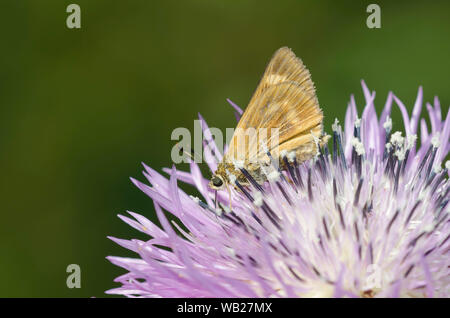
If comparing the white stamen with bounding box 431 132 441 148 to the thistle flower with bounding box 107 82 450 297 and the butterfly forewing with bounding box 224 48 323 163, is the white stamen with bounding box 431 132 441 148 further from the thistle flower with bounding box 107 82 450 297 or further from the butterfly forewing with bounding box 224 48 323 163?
the butterfly forewing with bounding box 224 48 323 163

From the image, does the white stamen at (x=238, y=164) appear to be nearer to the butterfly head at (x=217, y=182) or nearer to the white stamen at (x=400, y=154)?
the butterfly head at (x=217, y=182)

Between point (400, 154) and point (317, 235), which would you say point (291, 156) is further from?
point (317, 235)

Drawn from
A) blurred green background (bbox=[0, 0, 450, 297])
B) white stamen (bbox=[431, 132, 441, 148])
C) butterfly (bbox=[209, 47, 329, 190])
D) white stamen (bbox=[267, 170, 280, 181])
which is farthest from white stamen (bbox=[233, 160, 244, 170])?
blurred green background (bbox=[0, 0, 450, 297])

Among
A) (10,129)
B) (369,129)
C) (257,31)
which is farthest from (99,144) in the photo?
(369,129)

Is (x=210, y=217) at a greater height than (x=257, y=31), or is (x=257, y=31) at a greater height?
(x=257, y=31)

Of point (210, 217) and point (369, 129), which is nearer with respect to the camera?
point (210, 217)

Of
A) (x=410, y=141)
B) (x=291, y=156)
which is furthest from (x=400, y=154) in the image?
(x=291, y=156)

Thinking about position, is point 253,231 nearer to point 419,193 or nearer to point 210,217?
point 210,217
